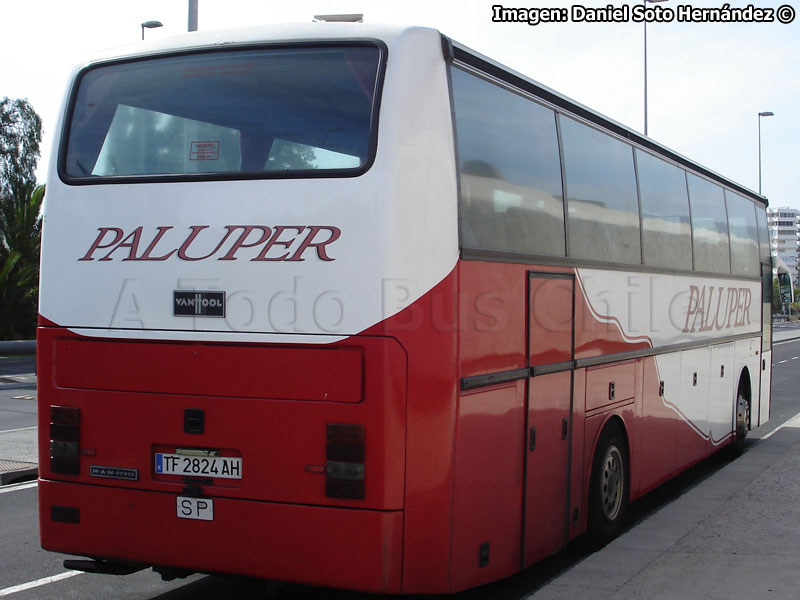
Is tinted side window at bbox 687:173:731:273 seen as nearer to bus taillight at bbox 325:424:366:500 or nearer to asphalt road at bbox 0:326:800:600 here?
asphalt road at bbox 0:326:800:600

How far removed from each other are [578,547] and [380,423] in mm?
3412

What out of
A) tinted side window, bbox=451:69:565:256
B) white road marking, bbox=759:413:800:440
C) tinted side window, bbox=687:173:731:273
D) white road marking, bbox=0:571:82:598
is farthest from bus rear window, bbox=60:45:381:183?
white road marking, bbox=759:413:800:440

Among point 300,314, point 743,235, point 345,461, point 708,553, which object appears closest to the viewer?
point 345,461

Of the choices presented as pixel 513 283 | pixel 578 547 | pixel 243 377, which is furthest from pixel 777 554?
pixel 243 377

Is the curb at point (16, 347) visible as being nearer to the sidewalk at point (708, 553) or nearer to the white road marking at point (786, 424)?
the white road marking at point (786, 424)

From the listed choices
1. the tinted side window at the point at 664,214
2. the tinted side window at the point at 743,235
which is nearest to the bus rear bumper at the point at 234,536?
the tinted side window at the point at 664,214

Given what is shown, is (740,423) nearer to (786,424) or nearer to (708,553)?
(786,424)

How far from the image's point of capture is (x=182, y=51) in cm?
562

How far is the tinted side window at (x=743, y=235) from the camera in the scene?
1212 centimetres

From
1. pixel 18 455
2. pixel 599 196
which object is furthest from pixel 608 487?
pixel 18 455

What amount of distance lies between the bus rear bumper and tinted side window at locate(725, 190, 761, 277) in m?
8.54

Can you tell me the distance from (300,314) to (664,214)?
5358 mm

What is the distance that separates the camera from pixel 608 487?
25.2 feet

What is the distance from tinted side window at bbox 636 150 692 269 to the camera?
8641 mm
